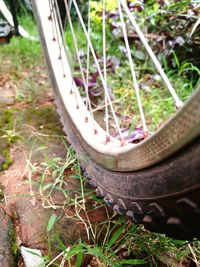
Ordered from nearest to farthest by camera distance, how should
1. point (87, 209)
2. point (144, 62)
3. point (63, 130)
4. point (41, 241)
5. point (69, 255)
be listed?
point (69, 255)
point (41, 241)
point (87, 209)
point (63, 130)
point (144, 62)

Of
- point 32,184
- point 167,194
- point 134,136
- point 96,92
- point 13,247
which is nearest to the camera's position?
point 167,194

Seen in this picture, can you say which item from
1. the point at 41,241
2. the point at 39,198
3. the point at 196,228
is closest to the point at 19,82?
the point at 39,198

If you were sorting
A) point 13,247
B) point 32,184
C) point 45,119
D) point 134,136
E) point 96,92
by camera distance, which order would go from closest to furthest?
1. point 13,247
2. point 32,184
3. point 134,136
4. point 45,119
5. point 96,92

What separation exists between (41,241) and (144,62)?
142cm

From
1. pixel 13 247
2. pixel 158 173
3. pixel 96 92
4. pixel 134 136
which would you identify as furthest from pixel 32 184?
pixel 96 92

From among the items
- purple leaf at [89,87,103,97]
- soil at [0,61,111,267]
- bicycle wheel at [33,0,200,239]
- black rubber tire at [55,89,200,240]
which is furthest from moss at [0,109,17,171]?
black rubber tire at [55,89,200,240]

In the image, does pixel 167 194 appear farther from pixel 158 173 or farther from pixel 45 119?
pixel 45 119

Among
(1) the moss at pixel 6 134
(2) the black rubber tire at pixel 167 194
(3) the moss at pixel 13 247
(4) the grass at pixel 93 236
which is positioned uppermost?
(2) the black rubber tire at pixel 167 194

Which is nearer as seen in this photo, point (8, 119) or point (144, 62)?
point (8, 119)

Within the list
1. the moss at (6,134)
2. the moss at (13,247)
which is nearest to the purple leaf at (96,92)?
the moss at (6,134)

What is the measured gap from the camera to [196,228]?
0.54m

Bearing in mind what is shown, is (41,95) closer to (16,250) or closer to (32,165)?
(32,165)

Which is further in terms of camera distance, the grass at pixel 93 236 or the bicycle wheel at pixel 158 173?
the grass at pixel 93 236

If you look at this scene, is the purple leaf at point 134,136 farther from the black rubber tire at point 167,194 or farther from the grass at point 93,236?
the black rubber tire at point 167,194
